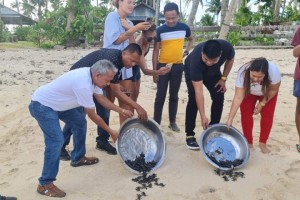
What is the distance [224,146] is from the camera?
3590 millimetres

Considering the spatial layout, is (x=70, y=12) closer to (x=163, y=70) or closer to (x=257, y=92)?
(x=163, y=70)

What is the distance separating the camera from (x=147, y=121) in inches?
140

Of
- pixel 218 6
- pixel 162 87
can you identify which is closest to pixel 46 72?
pixel 162 87

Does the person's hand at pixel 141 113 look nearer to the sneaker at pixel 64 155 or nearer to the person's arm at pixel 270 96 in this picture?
the sneaker at pixel 64 155

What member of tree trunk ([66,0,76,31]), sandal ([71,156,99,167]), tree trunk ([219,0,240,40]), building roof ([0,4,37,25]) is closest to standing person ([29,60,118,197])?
sandal ([71,156,99,167])

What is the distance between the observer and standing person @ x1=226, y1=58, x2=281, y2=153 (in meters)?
3.20

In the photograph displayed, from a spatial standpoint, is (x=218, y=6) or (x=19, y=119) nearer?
(x=19, y=119)

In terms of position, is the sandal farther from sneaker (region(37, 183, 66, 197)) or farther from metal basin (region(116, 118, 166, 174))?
sneaker (region(37, 183, 66, 197))

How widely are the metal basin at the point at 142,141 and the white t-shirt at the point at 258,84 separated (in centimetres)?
→ 98

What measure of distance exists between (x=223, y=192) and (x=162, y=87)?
1674 millimetres

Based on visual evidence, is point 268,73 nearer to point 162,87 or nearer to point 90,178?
point 162,87

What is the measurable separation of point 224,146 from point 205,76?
79cm

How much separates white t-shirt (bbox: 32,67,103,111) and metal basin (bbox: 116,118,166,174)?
2.41 feet

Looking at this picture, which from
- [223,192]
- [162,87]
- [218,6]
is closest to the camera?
[223,192]
